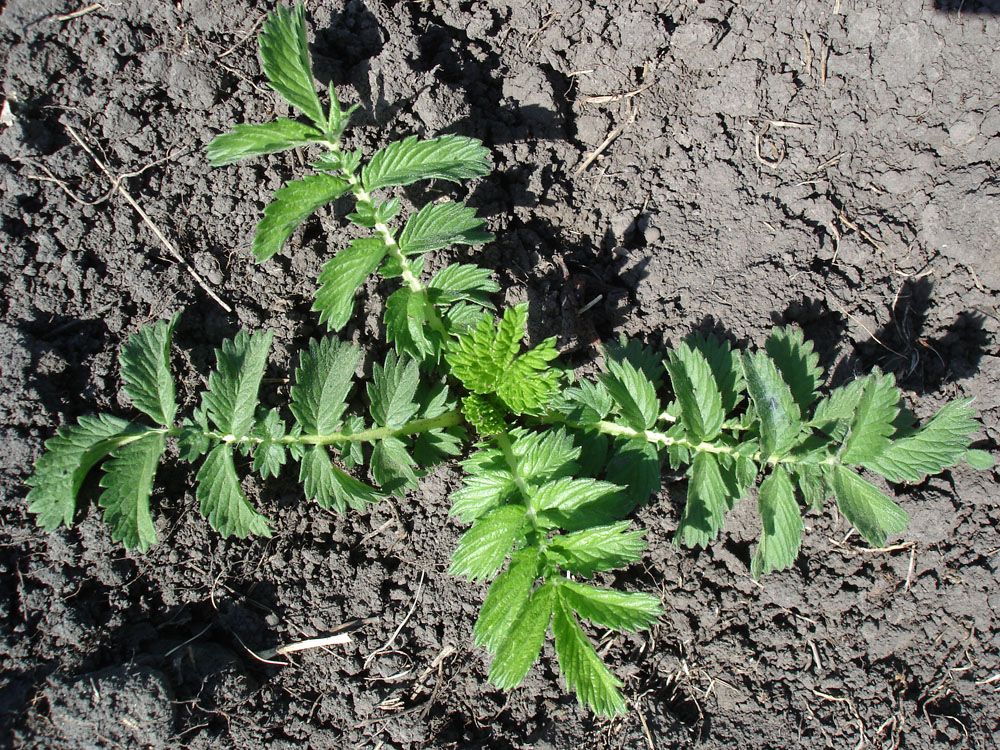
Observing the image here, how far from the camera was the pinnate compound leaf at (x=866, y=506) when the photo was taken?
233 cm

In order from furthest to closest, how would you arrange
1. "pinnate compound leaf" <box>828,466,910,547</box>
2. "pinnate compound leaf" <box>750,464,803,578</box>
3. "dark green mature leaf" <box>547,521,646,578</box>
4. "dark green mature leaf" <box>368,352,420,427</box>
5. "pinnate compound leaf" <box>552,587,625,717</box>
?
1. "dark green mature leaf" <box>368,352,420,427</box>
2. "pinnate compound leaf" <box>750,464,803,578</box>
3. "pinnate compound leaf" <box>828,466,910,547</box>
4. "dark green mature leaf" <box>547,521,646,578</box>
5. "pinnate compound leaf" <box>552,587,625,717</box>

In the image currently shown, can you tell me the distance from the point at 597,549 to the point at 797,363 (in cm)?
108

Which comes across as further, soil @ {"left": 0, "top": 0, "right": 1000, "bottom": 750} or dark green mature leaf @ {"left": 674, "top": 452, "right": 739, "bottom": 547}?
soil @ {"left": 0, "top": 0, "right": 1000, "bottom": 750}

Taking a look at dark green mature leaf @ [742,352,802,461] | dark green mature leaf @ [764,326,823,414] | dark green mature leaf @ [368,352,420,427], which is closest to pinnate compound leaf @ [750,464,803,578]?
dark green mature leaf @ [742,352,802,461]

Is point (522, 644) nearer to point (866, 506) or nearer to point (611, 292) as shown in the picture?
point (866, 506)

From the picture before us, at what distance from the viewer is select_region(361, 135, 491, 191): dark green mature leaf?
240 centimetres

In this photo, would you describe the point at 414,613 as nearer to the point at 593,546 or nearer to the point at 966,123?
the point at 593,546

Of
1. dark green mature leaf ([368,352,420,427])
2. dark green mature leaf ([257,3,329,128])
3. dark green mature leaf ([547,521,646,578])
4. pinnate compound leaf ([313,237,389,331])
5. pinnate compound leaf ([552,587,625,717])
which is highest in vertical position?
dark green mature leaf ([257,3,329,128])

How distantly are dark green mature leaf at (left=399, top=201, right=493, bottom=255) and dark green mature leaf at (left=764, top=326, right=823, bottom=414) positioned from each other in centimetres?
114

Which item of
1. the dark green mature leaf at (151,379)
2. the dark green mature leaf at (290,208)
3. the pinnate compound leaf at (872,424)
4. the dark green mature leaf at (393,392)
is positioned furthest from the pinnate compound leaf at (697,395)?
the dark green mature leaf at (151,379)

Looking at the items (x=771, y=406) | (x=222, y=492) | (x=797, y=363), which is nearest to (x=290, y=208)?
(x=222, y=492)

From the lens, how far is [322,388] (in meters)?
2.54

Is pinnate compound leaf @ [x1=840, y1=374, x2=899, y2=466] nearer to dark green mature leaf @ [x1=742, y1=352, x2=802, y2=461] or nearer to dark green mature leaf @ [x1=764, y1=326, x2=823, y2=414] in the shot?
dark green mature leaf @ [x1=742, y1=352, x2=802, y2=461]

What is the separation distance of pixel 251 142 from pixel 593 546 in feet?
5.42
